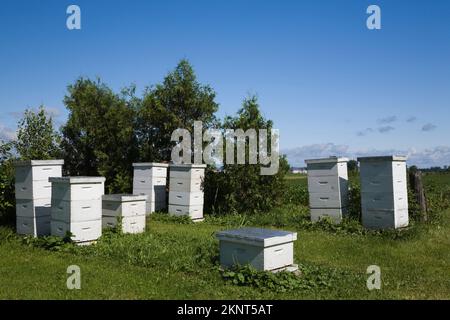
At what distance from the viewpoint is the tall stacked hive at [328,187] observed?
12.0 meters

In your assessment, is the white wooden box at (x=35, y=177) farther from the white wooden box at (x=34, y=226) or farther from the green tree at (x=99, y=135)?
the green tree at (x=99, y=135)

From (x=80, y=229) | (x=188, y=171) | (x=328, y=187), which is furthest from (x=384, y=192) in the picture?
(x=80, y=229)

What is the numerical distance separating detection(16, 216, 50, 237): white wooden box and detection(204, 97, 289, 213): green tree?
6130mm

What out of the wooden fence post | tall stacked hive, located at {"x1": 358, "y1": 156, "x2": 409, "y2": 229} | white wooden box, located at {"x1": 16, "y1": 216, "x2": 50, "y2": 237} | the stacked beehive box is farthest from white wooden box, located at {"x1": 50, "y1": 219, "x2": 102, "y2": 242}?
the wooden fence post

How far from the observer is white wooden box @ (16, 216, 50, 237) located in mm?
10410

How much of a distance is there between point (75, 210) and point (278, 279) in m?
5.13

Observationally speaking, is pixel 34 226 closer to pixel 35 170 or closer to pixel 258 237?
pixel 35 170

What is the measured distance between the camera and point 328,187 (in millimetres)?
12133

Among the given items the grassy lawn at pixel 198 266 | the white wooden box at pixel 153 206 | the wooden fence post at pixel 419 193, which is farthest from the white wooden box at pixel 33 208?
the wooden fence post at pixel 419 193

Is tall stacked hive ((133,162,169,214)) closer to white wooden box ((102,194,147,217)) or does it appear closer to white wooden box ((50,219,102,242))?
white wooden box ((102,194,147,217))

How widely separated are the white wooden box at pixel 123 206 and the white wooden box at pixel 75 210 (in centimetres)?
111

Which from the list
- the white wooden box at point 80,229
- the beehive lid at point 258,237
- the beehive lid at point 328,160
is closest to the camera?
the beehive lid at point 258,237
